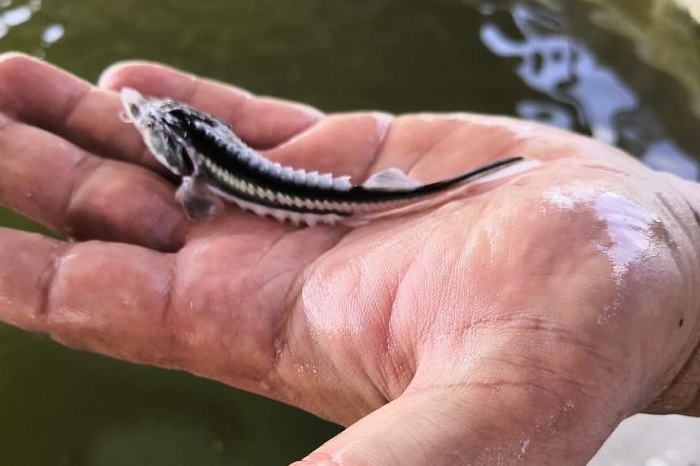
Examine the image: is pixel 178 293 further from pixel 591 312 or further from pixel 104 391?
pixel 591 312

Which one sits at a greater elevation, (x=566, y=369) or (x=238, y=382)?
(x=566, y=369)

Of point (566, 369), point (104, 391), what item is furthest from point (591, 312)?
point (104, 391)

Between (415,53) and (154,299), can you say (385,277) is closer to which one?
(154,299)

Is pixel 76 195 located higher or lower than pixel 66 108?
lower

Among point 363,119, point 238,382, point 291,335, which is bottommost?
point 238,382

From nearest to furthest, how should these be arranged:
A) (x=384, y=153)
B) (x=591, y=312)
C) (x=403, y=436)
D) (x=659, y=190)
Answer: (x=403, y=436) < (x=591, y=312) < (x=659, y=190) < (x=384, y=153)

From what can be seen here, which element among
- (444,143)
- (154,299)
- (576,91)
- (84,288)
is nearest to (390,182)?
(444,143)

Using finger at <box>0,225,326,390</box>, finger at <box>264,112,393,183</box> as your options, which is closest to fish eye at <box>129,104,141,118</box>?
finger at <box>264,112,393,183</box>
